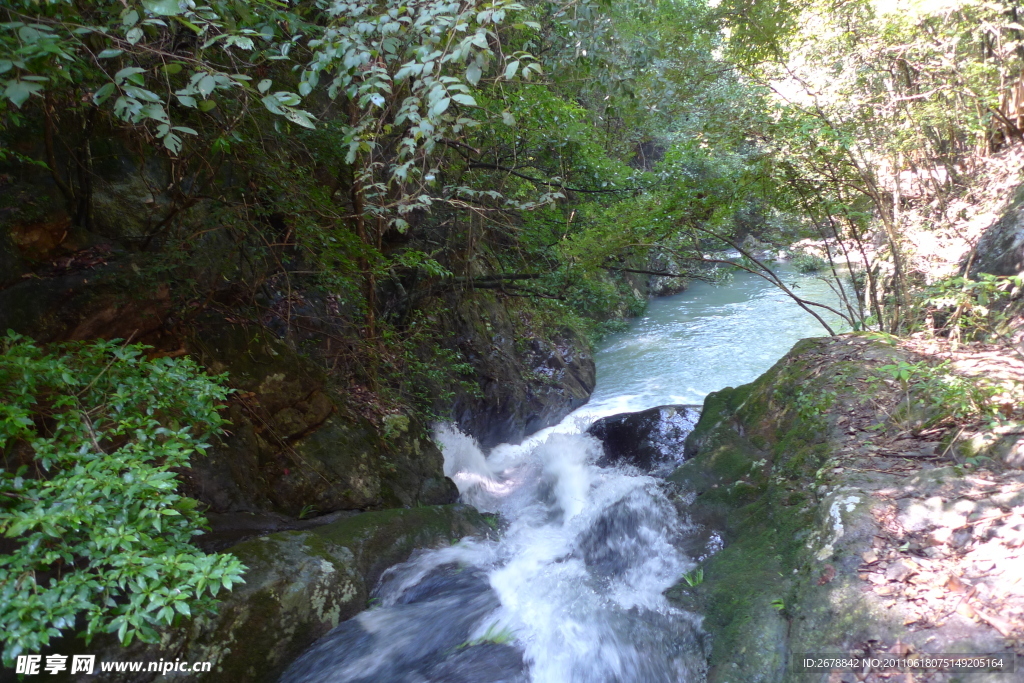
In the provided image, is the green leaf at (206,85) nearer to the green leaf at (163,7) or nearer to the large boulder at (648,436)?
the green leaf at (163,7)

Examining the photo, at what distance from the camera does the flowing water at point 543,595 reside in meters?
3.52

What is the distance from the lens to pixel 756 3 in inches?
270

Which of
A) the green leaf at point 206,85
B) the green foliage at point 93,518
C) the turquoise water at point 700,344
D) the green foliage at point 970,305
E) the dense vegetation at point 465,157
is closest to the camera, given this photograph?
the green foliage at point 93,518

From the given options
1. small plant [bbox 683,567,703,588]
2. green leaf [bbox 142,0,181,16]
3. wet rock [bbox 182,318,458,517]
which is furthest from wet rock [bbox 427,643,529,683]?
green leaf [bbox 142,0,181,16]

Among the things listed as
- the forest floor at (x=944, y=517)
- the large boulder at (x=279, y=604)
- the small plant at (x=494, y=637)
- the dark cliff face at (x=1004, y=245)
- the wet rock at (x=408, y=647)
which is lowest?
the small plant at (x=494, y=637)

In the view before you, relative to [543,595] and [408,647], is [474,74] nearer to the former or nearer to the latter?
[408,647]

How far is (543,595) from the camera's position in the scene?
4.32 metres

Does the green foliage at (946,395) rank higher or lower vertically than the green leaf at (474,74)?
lower

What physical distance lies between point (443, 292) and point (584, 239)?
2448 mm

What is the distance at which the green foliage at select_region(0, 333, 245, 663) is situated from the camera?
73.9 inches

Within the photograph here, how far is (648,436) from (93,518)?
6.82m

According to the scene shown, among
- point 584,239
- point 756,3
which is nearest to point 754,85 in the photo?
point 756,3

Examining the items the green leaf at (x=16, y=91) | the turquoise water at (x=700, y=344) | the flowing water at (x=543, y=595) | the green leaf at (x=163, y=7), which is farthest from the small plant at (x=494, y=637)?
the turquoise water at (x=700, y=344)

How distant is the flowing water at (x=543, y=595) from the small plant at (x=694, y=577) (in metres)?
0.12
